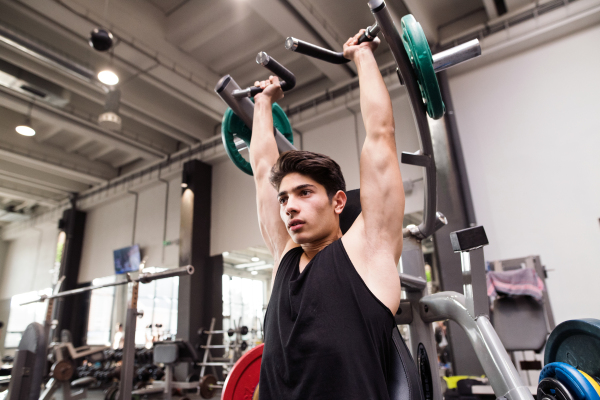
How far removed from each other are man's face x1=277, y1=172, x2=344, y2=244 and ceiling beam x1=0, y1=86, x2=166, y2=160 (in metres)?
7.32

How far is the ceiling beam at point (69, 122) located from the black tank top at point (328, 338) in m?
7.51

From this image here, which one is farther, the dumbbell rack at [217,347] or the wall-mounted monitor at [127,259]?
the wall-mounted monitor at [127,259]

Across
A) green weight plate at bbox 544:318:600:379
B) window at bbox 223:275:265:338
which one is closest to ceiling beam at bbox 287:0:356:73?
green weight plate at bbox 544:318:600:379

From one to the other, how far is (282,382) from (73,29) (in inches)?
224

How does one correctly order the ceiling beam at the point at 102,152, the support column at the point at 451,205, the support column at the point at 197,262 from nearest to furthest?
the support column at the point at 451,205 < the support column at the point at 197,262 < the ceiling beam at the point at 102,152

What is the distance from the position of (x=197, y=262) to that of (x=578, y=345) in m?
6.96

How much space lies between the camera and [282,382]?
905mm

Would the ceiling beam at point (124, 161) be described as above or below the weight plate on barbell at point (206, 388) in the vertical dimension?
above

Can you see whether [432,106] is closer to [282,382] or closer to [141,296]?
[282,382]

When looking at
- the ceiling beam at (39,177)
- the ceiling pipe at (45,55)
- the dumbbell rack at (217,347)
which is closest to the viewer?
the ceiling pipe at (45,55)

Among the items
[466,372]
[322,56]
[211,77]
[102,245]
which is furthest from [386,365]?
[102,245]

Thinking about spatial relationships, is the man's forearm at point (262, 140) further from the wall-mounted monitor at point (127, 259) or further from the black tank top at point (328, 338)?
the wall-mounted monitor at point (127, 259)

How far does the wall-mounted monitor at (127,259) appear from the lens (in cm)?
890

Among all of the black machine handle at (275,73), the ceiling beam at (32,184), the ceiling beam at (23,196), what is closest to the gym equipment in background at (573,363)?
the black machine handle at (275,73)
